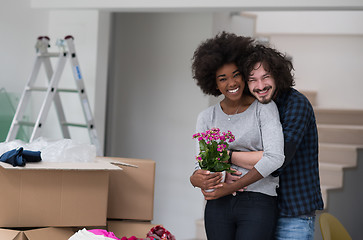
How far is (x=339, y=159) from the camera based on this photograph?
4.52 meters

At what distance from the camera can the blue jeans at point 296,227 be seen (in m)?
1.90

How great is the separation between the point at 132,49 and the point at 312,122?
10.6 feet

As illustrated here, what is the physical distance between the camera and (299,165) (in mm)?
1908

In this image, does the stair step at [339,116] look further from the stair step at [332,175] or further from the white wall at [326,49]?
the stair step at [332,175]

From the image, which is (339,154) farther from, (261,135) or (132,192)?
(261,135)

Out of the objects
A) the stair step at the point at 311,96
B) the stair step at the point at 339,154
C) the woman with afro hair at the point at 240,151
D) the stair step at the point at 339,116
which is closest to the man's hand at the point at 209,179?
the woman with afro hair at the point at 240,151

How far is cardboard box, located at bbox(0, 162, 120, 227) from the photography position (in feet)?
7.24

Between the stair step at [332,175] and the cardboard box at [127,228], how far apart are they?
222cm

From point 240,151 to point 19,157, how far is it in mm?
906

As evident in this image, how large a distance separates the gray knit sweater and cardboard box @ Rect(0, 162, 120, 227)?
59cm

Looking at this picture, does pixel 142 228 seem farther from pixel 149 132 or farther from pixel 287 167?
pixel 149 132

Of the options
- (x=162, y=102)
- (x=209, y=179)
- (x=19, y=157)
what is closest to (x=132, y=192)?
(x=19, y=157)

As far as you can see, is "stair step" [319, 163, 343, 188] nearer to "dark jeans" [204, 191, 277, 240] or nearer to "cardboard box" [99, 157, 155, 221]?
"cardboard box" [99, 157, 155, 221]

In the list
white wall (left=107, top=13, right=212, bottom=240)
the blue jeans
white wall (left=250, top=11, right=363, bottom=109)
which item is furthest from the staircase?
the blue jeans
